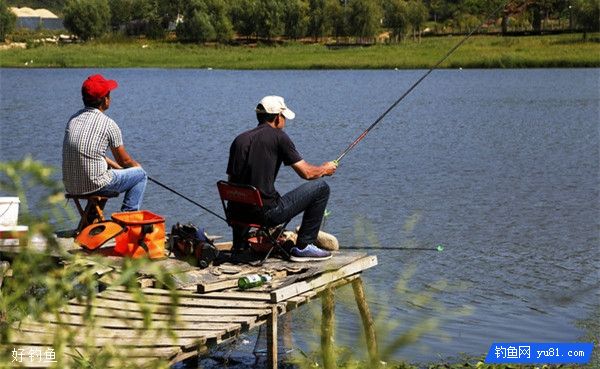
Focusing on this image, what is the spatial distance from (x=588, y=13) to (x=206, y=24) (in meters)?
31.2

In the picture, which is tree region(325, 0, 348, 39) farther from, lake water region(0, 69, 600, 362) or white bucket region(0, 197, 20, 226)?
white bucket region(0, 197, 20, 226)

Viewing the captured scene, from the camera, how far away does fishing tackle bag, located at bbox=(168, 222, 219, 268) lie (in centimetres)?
730

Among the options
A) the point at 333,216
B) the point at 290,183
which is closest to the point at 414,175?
the point at 290,183

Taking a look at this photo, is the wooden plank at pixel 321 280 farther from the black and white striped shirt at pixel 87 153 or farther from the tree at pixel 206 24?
the tree at pixel 206 24

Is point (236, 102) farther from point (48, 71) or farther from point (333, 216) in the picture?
point (48, 71)

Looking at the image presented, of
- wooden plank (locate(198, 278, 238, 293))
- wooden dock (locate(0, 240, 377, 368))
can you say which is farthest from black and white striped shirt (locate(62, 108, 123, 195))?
wooden plank (locate(198, 278, 238, 293))

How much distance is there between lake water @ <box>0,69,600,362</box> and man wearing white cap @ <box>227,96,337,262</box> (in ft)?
1.57

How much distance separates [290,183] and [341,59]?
2220 inches

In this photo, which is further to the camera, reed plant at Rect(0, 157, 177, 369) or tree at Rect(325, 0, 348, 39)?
tree at Rect(325, 0, 348, 39)

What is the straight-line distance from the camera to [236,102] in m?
39.3

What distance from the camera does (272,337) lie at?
6746 mm

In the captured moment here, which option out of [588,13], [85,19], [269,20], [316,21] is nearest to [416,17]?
[316,21]

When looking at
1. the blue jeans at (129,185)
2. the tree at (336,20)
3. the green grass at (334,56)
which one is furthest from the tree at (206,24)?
the blue jeans at (129,185)

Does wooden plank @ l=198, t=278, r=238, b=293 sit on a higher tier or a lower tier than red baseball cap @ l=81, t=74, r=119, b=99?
lower
